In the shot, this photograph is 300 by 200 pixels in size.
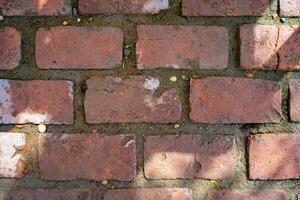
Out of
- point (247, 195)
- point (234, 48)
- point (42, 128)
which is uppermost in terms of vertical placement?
point (234, 48)

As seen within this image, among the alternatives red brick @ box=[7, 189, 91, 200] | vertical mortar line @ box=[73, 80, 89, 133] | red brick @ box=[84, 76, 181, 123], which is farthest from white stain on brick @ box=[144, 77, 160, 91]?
red brick @ box=[7, 189, 91, 200]

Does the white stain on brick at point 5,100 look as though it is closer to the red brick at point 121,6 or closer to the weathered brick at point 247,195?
the red brick at point 121,6

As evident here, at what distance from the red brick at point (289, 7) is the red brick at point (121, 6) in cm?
21

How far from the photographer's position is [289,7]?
90cm

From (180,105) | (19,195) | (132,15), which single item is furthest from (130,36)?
(19,195)

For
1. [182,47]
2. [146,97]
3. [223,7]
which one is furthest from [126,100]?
[223,7]

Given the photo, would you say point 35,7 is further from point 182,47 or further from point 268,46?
point 268,46

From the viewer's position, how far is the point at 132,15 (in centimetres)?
89

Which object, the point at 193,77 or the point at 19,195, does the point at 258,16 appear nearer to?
the point at 193,77

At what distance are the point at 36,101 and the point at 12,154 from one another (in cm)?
11

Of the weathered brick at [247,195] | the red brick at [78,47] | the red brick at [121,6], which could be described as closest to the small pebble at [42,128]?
the red brick at [78,47]

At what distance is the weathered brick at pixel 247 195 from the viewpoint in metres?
0.92

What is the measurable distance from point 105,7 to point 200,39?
0.18 meters

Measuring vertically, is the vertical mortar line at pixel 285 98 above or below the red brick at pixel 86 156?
above
